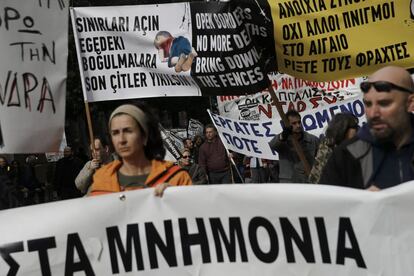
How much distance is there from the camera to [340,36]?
7.15m

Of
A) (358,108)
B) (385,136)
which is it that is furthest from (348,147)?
(358,108)

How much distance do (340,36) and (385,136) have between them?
11.3 feet

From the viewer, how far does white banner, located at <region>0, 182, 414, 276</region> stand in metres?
4.20

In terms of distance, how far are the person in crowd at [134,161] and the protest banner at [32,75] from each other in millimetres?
816

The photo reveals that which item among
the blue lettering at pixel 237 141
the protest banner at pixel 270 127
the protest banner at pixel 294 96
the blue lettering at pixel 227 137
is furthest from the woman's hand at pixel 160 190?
the protest banner at pixel 294 96

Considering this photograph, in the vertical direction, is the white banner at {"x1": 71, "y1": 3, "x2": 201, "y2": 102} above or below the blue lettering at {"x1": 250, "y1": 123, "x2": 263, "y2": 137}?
above

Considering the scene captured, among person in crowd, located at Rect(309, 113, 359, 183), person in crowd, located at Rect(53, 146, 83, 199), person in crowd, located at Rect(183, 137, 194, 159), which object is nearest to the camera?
person in crowd, located at Rect(309, 113, 359, 183)

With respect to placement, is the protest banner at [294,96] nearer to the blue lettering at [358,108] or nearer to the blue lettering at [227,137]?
the blue lettering at [227,137]

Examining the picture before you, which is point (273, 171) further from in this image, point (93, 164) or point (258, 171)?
point (93, 164)

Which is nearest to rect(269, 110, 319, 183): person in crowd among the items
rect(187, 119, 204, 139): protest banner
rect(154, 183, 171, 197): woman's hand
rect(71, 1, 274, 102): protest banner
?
rect(71, 1, 274, 102): protest banner

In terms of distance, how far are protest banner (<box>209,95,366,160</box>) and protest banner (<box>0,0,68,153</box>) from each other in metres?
4.86

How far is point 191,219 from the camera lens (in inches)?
172

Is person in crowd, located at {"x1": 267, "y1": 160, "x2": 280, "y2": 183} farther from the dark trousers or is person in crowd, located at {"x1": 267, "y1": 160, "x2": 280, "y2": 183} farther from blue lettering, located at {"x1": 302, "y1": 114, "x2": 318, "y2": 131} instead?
blue lettering, located at {"x1": 302, "y1": 114, "x2": 318, "y2": 131}

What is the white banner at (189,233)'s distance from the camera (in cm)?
420
